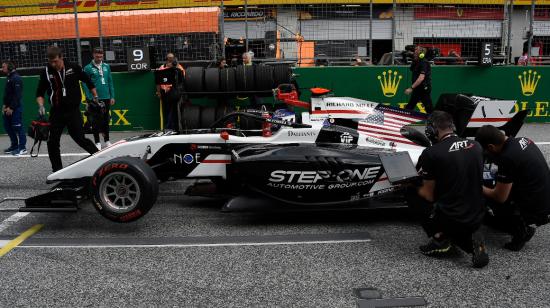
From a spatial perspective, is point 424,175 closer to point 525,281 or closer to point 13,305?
point 525,281

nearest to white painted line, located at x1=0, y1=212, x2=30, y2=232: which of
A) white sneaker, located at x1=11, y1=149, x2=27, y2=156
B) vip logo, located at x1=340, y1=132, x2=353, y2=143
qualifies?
vip logo, located at x1=340, y1=132, x2=353, y2=143

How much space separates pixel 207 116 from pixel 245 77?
1.12m

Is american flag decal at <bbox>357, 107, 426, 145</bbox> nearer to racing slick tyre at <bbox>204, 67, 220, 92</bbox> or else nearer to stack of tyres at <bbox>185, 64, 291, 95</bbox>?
stack of tyres at <bbox>185, 64, 291, 95</bbox>

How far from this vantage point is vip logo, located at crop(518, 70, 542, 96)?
12250mm

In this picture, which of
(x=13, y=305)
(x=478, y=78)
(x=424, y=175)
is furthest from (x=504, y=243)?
(x=478, y=78)

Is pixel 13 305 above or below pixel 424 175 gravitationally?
below

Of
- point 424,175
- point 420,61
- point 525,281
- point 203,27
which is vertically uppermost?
point 203,27

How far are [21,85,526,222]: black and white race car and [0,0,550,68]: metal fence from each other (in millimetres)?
5741

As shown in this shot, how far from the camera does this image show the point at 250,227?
218 inches

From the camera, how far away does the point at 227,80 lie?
10.9 metres

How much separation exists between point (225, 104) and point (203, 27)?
2551 millimetres

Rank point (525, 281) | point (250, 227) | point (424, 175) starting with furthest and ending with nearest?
1. point (250, 227)
2. point (424, 175)
3. point (525, 281)

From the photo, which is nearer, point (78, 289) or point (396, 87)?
point (78, 289)

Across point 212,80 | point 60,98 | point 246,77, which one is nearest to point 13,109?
point 60,98
